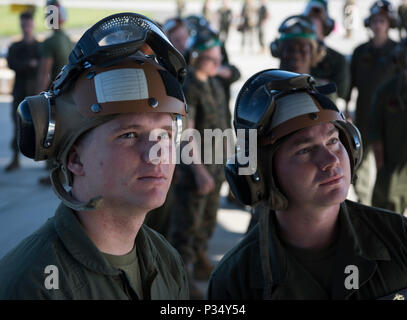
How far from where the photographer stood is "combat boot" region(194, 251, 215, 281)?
5184 millimetres

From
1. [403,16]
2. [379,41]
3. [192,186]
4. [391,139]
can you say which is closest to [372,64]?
[379,41]

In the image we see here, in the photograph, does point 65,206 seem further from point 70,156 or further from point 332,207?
point 332,207

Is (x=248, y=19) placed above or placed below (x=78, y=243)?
above

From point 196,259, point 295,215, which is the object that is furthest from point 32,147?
point 196,259

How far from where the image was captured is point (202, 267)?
5211 mm

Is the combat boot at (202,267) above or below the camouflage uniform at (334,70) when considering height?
below

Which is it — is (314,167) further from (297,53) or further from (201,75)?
(201,75)

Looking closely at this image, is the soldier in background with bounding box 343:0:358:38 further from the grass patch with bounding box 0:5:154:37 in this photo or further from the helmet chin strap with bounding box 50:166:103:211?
the grass patch with bounding box 0:5:154:37

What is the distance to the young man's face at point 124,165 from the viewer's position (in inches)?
71.3

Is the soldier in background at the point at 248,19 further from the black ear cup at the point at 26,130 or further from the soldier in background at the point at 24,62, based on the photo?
the black ear cup at the point at 26,130

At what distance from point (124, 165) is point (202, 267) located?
3.53 metres

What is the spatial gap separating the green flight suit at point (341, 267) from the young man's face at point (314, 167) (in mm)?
160

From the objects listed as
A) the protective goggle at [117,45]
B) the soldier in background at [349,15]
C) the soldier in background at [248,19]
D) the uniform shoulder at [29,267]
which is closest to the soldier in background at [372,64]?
Answer: the soldier in background at [349,15]

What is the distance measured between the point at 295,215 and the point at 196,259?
2877 millimetres
